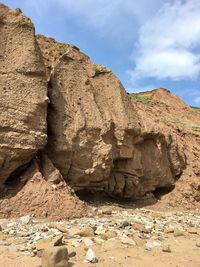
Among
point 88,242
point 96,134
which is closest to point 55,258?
point 88,242

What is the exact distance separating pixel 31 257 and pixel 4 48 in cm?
550

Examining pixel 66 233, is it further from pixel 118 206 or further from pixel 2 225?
pixel 118 206

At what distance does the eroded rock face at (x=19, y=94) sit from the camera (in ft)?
26.6

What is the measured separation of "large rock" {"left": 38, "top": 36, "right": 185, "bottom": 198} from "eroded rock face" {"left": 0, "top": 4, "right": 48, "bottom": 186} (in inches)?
32.8

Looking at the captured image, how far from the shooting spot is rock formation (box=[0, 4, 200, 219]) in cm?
828

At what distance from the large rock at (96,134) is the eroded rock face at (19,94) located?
83 centimetres

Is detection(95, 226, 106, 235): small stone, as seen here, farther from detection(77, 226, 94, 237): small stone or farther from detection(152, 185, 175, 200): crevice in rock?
detection(152, 185, 175, 200): crevice in rock

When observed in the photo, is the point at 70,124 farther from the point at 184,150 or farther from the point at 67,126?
the point at 184,150

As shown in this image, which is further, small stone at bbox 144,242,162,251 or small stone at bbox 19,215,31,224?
small stone at bbox 19,215,31,224

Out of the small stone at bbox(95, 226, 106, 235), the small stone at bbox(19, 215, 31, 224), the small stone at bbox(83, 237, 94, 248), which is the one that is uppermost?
the small stone at bbox(19, 215, 31, 224)

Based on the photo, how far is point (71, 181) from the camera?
966 centimetres

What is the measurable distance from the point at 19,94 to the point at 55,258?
4.76m

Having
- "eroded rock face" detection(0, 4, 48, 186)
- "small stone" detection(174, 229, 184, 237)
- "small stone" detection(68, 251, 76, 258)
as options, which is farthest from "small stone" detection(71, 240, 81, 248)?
"eroded rock face" detection(0, 4, 48, 186)

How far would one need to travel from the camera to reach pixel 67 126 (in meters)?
9.52
